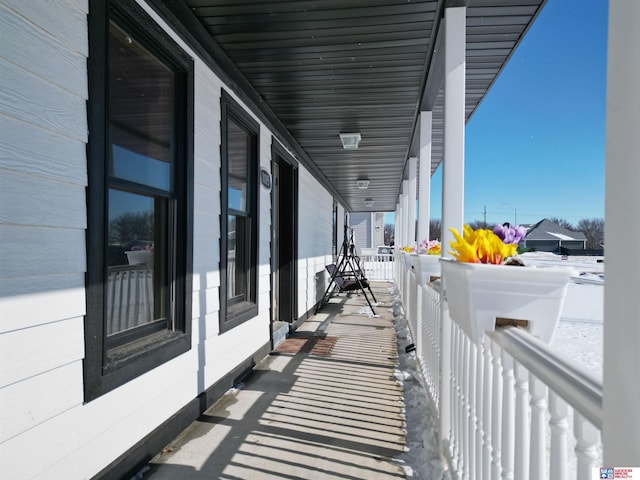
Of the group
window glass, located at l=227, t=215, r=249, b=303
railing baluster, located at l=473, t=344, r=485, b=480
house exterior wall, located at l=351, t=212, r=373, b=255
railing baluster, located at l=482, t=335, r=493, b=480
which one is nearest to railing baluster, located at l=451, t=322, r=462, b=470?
railing baluster, located at l=473, t=344, r=485, b=480

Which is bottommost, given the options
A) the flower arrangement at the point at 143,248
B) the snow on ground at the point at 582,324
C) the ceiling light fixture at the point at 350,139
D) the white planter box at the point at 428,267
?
the snow on ground at the point at 582,324

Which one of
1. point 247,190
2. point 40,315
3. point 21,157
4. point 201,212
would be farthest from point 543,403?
point 247,190

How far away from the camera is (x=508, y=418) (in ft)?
3.56

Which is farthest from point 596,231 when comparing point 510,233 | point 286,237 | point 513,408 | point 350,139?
point 286,237

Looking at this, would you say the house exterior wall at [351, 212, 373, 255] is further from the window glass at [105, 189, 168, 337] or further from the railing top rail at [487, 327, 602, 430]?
the railing top rail at [487, 327, 602, 430]

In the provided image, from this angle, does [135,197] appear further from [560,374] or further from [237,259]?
[560,374]

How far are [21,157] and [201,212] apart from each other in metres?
1.26

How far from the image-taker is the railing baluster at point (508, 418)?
1062 mm

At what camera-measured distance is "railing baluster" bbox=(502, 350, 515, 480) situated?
1062 millimetres

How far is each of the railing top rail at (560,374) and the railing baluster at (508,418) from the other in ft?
0.22

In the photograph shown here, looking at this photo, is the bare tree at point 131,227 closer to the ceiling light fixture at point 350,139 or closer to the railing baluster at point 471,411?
the railing baluster at point 471,411

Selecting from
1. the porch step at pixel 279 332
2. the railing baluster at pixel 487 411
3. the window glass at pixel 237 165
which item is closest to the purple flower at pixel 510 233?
the railing baluster at pixel 487 411

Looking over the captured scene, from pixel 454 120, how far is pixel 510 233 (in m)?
0.88

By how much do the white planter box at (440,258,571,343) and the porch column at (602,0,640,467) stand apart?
555mm
